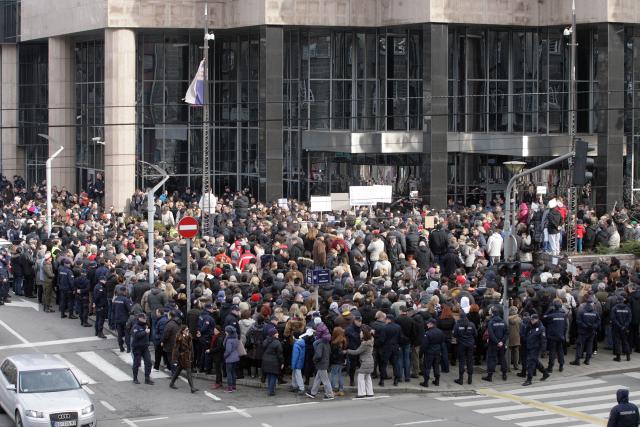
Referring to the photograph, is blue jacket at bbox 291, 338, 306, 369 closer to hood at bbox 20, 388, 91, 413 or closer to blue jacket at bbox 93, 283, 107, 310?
hood at bbox 20, 388, 91, 413

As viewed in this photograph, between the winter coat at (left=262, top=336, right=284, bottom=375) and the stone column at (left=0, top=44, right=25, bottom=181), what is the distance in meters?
47.6

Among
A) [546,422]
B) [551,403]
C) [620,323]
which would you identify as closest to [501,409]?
[551,403]

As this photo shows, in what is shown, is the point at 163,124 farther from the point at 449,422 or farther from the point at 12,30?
the point at 449,422

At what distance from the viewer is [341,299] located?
1277 inches

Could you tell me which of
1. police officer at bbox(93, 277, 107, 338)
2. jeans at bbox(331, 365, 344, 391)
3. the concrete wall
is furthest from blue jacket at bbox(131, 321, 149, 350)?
the concrete wall

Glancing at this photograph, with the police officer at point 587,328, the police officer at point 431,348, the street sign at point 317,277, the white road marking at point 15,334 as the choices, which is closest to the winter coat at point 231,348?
the street sign at point 317,277

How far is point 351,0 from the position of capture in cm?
5981

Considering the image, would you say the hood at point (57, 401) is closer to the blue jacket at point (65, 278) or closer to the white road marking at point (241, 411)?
the white road marking at point (241, 411)

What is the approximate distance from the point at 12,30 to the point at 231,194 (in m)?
17.1

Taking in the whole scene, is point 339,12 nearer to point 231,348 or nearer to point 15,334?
point 15,334

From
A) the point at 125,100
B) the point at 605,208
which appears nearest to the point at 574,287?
the point at 605,208

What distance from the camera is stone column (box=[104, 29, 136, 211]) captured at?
61125 millimetres

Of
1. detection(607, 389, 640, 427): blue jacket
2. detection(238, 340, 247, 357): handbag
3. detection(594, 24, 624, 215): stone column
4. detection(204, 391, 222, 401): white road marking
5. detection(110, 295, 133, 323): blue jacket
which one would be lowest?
detection(204, 391, 222, 401): white road marking

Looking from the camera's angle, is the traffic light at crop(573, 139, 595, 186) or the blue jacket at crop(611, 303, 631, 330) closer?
the blue jacket at crop(611, 303, 631, 330)
